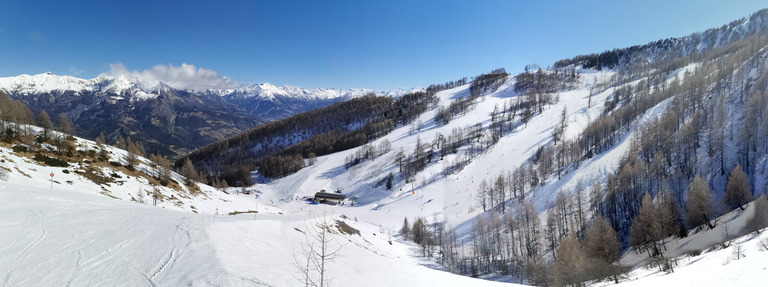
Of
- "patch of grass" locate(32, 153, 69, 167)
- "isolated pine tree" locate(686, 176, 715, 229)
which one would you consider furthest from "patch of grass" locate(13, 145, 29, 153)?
"isolated pine tree" locate(686, 176, 715, 229)

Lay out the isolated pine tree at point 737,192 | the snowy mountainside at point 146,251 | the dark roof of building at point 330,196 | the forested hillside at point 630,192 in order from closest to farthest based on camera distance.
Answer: the snowy mountainside at point 146,251 → the forested hillside at point 630,192 → the isolated pine tree at point 737,192 → the dark roof of building at point 330,196

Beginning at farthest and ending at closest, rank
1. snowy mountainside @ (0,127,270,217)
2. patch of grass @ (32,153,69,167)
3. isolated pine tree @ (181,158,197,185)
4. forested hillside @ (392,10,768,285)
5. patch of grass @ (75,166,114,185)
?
isolated pine tree @ (181,158,197,185) → forested hillside @ (392,10,768,285) → patch of grass @ (75,166,114,185) → patch of grass @ (32,153,69,167) → snowy mountainside @ (0,127,270,217)

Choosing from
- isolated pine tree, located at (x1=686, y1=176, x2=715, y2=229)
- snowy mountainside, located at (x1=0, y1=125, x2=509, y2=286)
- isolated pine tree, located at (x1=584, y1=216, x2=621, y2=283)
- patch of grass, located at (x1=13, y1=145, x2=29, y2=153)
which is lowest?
isolated pine tree, located at (x1=584, y1=216, x2=621, y2=283)

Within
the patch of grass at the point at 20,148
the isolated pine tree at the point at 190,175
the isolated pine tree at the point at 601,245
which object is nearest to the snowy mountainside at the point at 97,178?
the patch of grass at the point at 20,148

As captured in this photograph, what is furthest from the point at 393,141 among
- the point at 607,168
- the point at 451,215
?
the point at 607,168

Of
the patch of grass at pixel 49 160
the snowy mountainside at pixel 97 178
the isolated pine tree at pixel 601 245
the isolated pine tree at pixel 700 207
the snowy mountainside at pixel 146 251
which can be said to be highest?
the patch of grass at pixel 49 160

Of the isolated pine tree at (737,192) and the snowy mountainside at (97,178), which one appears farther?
the isolated pine tree at (737,192)

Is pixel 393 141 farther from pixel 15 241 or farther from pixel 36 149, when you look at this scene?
pixel 15 241

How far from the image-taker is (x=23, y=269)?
10648 millimetres

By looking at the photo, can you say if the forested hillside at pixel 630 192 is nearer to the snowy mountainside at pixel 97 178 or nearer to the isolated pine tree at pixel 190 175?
the snowy mountainside at pixel 97 178

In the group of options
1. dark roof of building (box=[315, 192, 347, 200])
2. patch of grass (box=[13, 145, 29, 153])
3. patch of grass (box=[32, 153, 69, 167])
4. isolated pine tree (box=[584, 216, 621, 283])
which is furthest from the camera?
dark roof of building (box=[315, 192, 347, 200])

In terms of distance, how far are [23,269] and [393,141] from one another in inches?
7318

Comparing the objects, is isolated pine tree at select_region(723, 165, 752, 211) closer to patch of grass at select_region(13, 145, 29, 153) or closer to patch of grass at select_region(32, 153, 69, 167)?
patch of grass at select_region(32, 153, 69, 167)

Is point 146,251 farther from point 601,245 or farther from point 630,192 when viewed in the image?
point 630,192
